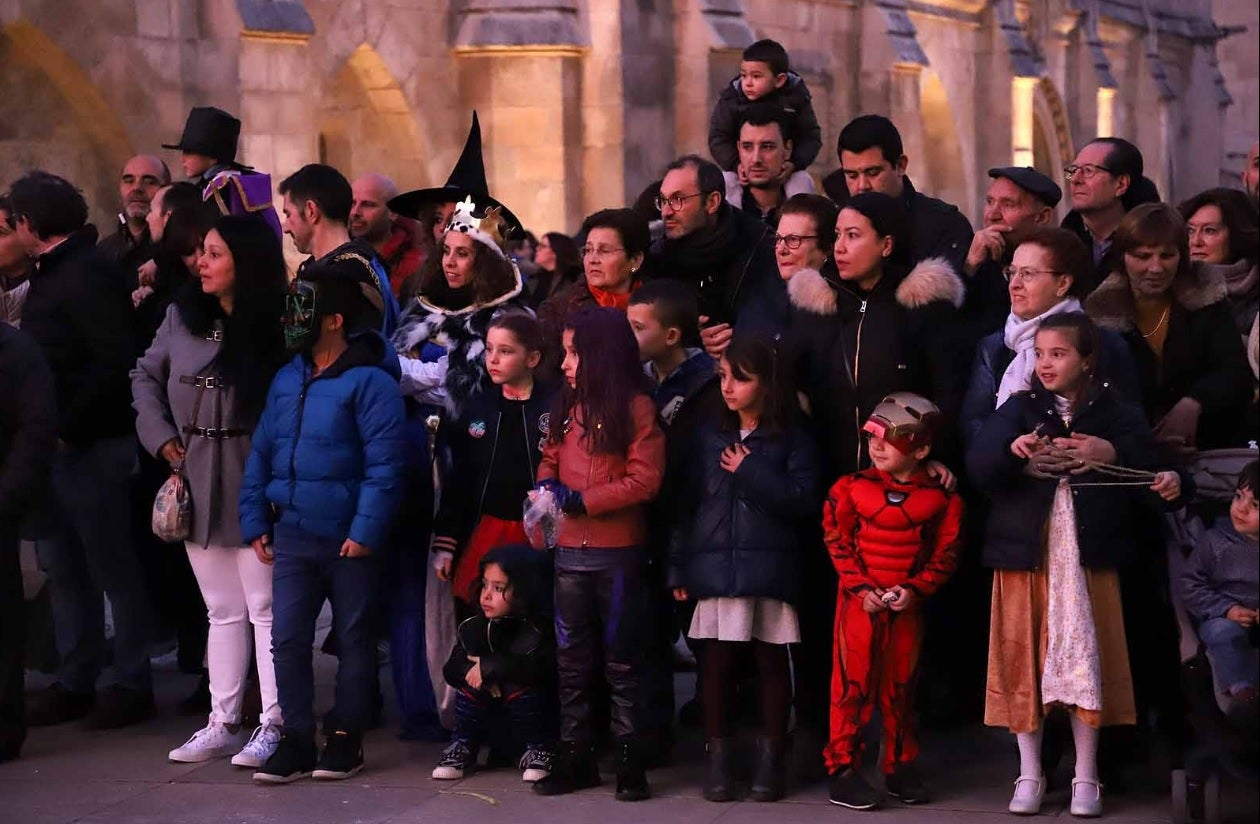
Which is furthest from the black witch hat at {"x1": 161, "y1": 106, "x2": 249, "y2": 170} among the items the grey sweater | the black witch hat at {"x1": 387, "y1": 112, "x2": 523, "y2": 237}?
the grey sweater

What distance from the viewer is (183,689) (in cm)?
903

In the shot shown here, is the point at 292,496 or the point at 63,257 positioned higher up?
the point at 63,257

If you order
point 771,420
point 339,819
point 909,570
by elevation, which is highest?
point 771,420

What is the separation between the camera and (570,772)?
23.7 ft

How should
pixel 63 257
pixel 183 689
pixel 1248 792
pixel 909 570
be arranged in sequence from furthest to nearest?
pixel 183 689 → pixel 63 257 → pixel 909 570 → pixel 1248 792

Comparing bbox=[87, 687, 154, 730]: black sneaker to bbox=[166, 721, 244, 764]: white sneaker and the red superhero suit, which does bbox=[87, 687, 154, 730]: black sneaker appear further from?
the red superhero suit

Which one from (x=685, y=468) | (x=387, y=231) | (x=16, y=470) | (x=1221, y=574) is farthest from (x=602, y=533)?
(x=387, y=231)

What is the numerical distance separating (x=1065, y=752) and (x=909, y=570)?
1099 mm

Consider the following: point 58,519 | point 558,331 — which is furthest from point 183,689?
point 558,331

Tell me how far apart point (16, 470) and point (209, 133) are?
196 centimetres

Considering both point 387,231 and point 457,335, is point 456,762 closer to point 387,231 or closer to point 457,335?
point 457,335

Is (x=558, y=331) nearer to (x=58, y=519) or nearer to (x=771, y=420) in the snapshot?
(x=771, y=420)

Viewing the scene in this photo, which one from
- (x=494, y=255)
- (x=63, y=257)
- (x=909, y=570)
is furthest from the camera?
(x=63, y=257)

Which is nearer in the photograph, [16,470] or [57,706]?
[16,470]
